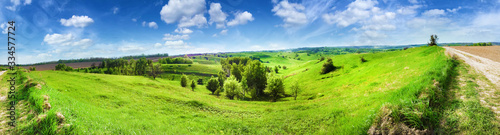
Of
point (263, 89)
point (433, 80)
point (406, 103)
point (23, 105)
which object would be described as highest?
point (433, 80)

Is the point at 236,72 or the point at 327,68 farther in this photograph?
the point at 327,68

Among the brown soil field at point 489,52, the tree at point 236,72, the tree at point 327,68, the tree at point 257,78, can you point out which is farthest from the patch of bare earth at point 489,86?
the tree at point 327,68

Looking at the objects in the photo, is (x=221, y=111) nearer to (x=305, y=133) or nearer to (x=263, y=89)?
(x=305, y=133)

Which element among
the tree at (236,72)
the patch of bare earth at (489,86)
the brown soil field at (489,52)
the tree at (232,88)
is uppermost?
the brown soil field at (489,52)

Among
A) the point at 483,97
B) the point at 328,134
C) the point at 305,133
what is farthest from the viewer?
the point at 305,133

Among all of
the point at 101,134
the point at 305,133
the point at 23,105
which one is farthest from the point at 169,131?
the point at 305,133

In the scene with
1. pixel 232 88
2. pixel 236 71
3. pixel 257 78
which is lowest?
pixel 232 88

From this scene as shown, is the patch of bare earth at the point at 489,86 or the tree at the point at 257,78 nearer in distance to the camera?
the patch of bare earth at the point at 489,86

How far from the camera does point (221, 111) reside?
24.1 meters

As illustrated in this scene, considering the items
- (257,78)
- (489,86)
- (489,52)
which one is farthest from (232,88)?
(489,52)

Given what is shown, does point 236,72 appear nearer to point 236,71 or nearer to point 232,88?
point 236,71

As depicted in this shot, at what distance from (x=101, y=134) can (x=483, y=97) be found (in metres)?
21.0

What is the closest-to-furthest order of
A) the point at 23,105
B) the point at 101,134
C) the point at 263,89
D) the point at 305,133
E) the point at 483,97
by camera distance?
the point at 483,97
the point at 101,134
the point at 23,105
the point at 305,133
the point at 263,89

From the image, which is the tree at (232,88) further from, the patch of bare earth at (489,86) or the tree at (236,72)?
the patch of bare earth at (489,86)
